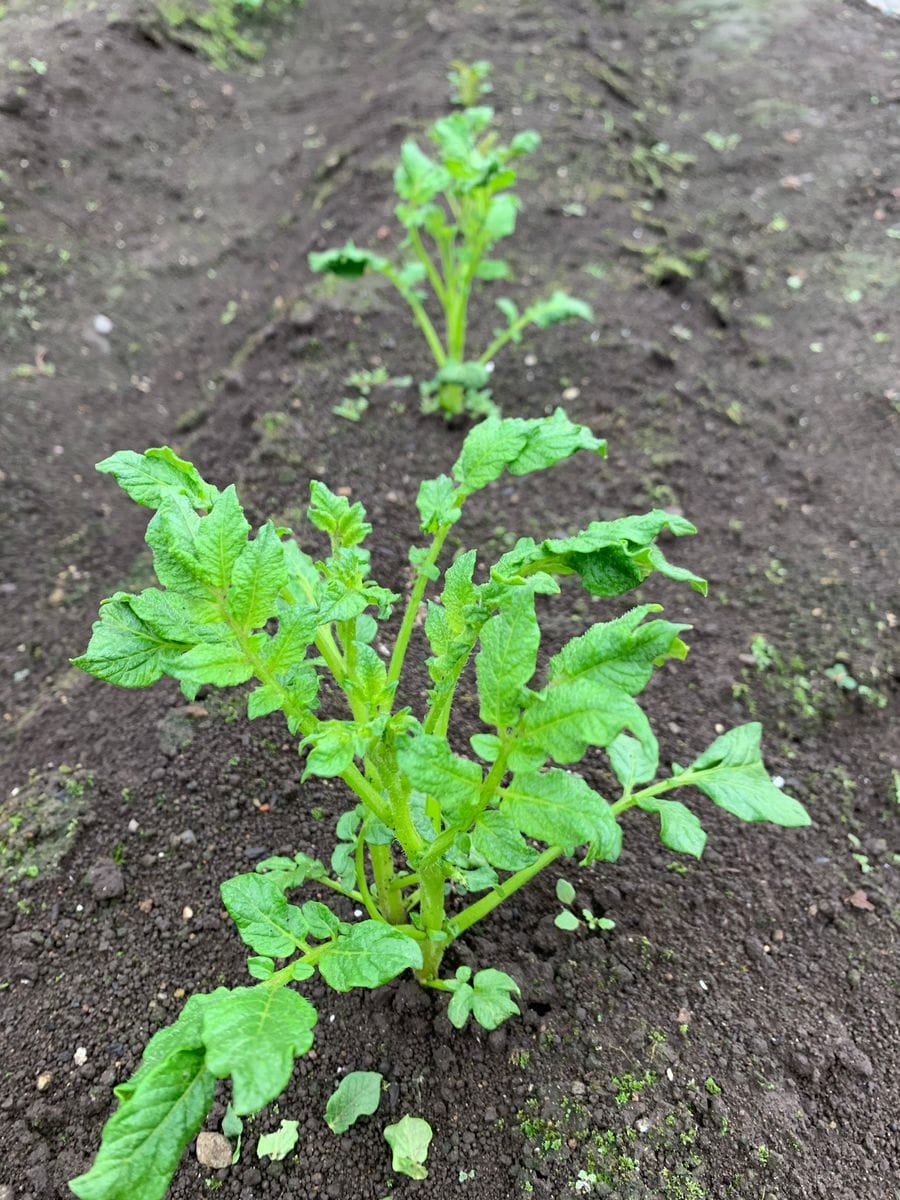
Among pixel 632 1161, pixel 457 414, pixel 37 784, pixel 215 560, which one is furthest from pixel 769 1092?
pixel 457 414

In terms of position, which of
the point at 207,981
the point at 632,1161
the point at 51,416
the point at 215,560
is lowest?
the point at 51,416

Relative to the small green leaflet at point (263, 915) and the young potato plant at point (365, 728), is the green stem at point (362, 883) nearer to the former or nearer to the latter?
the young potato plant at point (365, 728)

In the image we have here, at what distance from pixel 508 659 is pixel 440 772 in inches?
6.8

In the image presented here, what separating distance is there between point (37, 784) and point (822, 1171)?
1.87m

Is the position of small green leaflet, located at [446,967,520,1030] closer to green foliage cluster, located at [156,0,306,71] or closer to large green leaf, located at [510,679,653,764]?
large green leaf, located at [510,679,653,764]

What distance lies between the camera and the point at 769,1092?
4.94 ft

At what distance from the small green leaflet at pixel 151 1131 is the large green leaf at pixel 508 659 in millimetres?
558

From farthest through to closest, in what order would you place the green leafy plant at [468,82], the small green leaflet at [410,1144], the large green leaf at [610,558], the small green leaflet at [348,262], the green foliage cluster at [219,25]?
the green foliage cluster at [219,25], the green leafy plant at [468,82], the small green leaflet at [348,262], the small green leaflet at [410,1144], the large green leaf at [610,558]

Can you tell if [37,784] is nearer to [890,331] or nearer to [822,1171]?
[822,1171]

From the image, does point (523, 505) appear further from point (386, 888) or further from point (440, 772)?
point (440, 772)

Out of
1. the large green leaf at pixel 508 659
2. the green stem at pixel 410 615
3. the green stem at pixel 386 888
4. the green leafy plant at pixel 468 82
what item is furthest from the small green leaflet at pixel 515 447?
the green leafy plant at pixel 468 82

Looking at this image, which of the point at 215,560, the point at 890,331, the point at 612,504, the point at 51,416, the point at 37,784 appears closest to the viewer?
the point at 215,560

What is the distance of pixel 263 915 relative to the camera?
1.15 meters

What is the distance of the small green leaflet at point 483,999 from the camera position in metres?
1.37
